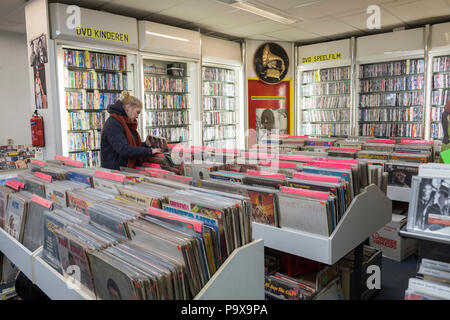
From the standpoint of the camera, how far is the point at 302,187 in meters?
1.95

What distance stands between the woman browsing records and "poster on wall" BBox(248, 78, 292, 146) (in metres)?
A: 4.31

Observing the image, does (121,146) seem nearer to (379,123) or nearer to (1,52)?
(1,52)

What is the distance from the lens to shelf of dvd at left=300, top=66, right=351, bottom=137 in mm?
6949

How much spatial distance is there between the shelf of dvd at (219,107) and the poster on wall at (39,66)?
264 centimetres

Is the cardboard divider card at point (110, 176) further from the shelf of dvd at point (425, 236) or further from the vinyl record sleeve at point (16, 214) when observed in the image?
the shelf of dvd at point (425, 236)

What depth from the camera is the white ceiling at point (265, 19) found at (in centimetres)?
462

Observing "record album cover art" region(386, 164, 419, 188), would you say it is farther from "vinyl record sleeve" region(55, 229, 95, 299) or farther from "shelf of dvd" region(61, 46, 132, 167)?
"shelf of dvd" region(61, 46, 132, 167)

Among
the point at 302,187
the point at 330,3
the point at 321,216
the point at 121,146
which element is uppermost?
the point at 330,3

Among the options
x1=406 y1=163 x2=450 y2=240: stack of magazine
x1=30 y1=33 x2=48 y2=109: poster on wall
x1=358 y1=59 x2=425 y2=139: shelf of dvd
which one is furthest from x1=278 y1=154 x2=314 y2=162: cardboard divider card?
x1=358 y1=59 x2=425 y2=139: shelf of dvd

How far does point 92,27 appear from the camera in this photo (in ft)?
14.4

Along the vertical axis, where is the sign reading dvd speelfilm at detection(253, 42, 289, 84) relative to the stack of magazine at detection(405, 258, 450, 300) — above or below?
above

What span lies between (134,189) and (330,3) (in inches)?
169

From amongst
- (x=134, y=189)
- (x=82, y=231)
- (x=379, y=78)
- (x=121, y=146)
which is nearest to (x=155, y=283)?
(x=82, y=231)

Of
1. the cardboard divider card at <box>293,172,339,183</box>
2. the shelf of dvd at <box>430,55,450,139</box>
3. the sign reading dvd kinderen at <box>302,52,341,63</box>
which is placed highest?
the sign reading dvd kinderen at <box>302,52,341,63</box>
